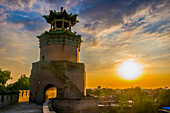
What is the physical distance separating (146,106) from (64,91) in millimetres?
20795

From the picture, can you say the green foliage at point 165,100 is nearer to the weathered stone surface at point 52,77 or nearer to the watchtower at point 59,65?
the watchtower at point 59,65

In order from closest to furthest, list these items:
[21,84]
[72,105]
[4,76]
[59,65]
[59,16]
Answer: [72,105] < [59,65] < [59,16] < [4,76] < [21,84]

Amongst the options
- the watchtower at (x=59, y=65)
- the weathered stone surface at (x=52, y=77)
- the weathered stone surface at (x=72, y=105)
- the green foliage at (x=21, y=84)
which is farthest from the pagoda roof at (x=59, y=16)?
Result: the green foliage at (x=21, y=84)

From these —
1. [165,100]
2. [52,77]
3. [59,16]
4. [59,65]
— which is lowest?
[165,100]

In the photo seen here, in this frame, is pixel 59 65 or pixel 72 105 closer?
pixel 72 105

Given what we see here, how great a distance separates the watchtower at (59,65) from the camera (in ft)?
66.5

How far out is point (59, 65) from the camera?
70.9 feet

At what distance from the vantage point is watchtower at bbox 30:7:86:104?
20281mm

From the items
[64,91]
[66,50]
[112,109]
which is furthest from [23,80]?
[64,91]

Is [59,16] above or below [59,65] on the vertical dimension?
above

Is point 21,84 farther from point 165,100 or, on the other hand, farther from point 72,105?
point 165,100

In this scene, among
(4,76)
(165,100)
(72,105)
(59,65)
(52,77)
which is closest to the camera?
(72,105)

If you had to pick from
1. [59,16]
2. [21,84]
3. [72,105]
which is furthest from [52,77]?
[21,84]

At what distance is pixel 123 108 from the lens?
38.8 meters
